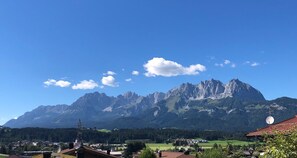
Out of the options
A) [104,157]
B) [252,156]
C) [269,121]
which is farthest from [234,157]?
[104,157]

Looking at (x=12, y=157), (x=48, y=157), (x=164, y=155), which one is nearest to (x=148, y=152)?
(x=164, y=155)

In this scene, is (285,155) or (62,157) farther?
(62,157)

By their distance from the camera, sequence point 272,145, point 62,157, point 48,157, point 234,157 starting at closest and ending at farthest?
point 272,145 < point 234,157 < point 48,157 < point 62,157

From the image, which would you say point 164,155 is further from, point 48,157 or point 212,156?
point 48,157

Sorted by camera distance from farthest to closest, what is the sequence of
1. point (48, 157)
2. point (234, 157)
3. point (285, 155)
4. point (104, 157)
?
point (104, 157) → point (48, 157) → point (234, 157) → point (285, 155)

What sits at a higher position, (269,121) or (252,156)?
(269,121)

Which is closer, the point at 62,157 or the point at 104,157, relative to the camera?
the point at 62,157

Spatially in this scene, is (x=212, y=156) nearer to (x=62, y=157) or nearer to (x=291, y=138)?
(x=62, y=157)

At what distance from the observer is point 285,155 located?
1822 cm

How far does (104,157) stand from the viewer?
6700 centimetres

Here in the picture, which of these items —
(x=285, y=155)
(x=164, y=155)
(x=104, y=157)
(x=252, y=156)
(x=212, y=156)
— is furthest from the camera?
(x=164, y=155)

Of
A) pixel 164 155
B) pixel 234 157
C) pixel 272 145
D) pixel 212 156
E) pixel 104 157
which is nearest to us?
pixel 272 145

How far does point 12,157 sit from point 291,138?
377 feet

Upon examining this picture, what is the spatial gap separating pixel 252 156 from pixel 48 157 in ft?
96.3
